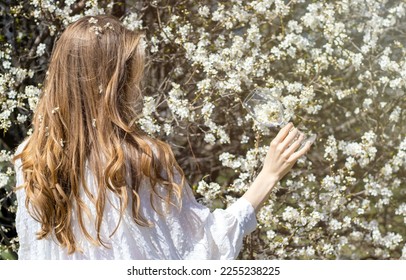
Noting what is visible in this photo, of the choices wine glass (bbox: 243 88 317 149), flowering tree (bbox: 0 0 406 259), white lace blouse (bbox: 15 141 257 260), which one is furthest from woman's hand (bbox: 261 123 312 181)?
flowering tree (bbox: 0 0 406 259)

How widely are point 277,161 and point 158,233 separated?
0.35 metres

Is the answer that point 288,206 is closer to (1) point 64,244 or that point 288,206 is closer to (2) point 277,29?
(2) point 277,29

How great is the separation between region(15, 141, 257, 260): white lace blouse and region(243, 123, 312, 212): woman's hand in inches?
1.4

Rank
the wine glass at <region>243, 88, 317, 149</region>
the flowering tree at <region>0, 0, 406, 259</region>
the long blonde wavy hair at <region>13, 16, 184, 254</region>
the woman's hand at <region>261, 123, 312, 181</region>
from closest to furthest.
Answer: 1. the long blonde wavy hair at <region>13, 16, 184, 254</region>
2. the woman's hand at <region>261, 123, 312, 181</region>
3. the wine glass at <region>243, 88, 317, 149</region>
4. the flowering tree at <region>0, 0, 406, 259</region>

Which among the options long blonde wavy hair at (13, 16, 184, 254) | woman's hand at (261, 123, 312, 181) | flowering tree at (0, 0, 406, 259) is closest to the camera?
long blonde wavy hair at (13, 16, 184, 254)

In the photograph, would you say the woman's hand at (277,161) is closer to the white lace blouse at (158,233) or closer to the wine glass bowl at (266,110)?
the white lace blouse at (158,233)

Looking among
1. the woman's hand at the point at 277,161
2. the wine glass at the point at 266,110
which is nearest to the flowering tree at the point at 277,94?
the wine glass at the point at 266,110

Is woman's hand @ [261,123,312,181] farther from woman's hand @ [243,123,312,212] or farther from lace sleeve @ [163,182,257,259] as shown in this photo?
lace sleeve @ [163,182,257,259]

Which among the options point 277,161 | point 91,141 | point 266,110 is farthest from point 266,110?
point 91,141

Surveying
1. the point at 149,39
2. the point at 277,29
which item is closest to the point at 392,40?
the point at 277,29

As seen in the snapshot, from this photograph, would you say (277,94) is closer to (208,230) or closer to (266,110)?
(266,110)

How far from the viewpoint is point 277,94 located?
3.05 meters

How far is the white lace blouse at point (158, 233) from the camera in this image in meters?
1.90

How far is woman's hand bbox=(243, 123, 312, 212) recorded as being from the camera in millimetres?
1998
